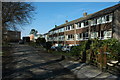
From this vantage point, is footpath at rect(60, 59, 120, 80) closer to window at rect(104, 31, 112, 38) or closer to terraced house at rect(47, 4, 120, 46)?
terraced house at rect(47, 4, 120, 46)

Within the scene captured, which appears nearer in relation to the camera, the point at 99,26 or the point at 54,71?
the point at 54,71

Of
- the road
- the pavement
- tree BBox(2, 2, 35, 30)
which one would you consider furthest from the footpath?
tree BBox(2, 2, 35, 30)

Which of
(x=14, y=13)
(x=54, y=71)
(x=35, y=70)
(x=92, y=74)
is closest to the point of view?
(x=92, y=74)

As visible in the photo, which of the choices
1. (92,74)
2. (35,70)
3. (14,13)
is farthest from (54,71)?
(14,13)

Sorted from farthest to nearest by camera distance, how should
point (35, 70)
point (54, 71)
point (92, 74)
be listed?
1. point (35, 70)
2. point (54, 71)
3. point (92, 74)

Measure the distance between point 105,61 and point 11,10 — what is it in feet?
42.1

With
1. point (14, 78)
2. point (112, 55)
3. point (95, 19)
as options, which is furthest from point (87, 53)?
point (95, 19)

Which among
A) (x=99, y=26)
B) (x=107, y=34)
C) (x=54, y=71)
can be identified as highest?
(x=99, y=26)

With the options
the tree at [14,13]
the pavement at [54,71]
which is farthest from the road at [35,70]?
the tree at [14,13]

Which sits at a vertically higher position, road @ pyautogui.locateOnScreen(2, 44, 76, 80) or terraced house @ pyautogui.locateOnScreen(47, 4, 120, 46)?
terraced house @ pyautogui.locateOnScreen(47, 4, 120, 46)

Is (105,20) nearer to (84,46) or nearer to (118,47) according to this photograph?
(84,46)

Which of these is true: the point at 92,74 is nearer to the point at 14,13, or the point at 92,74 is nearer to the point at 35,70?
the point at 35,70

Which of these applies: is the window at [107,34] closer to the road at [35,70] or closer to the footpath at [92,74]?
the road at [35,70]

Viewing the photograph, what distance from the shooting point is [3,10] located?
13.8 m
